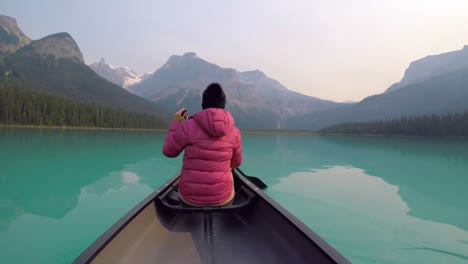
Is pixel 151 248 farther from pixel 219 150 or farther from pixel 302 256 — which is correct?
pixel 302 256

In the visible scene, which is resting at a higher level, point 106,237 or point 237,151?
point 237,151

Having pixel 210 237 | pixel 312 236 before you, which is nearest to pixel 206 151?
pixel 210 237

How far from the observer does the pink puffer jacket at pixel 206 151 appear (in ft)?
12.1

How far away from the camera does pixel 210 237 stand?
12.3 feet

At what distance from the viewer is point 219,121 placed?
12.0 ft

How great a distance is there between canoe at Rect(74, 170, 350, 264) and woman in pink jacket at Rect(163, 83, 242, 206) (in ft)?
0.83

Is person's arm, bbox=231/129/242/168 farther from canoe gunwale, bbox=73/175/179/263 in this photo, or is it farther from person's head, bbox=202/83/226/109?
canoe gunwale, bbox=73/175/179/263

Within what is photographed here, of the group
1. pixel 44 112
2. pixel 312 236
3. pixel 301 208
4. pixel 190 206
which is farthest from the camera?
pixel 44 112

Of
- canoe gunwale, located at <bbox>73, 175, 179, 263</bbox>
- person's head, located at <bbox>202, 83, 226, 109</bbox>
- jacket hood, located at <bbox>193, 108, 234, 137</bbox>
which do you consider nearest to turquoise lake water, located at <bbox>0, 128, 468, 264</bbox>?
canoe gunwale, located at <bbox>73, 175, 179, 263</bbox>

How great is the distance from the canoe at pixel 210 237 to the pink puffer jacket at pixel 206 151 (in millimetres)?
259

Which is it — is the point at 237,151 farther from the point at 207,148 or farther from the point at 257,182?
the point at 257,182

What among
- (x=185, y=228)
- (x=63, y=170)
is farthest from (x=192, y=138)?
(x=63, y=170)

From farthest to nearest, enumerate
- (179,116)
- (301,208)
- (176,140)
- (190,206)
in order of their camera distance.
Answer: (301,208) → (179,116) → (190,206) → (176,140)

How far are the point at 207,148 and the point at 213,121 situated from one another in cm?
42
